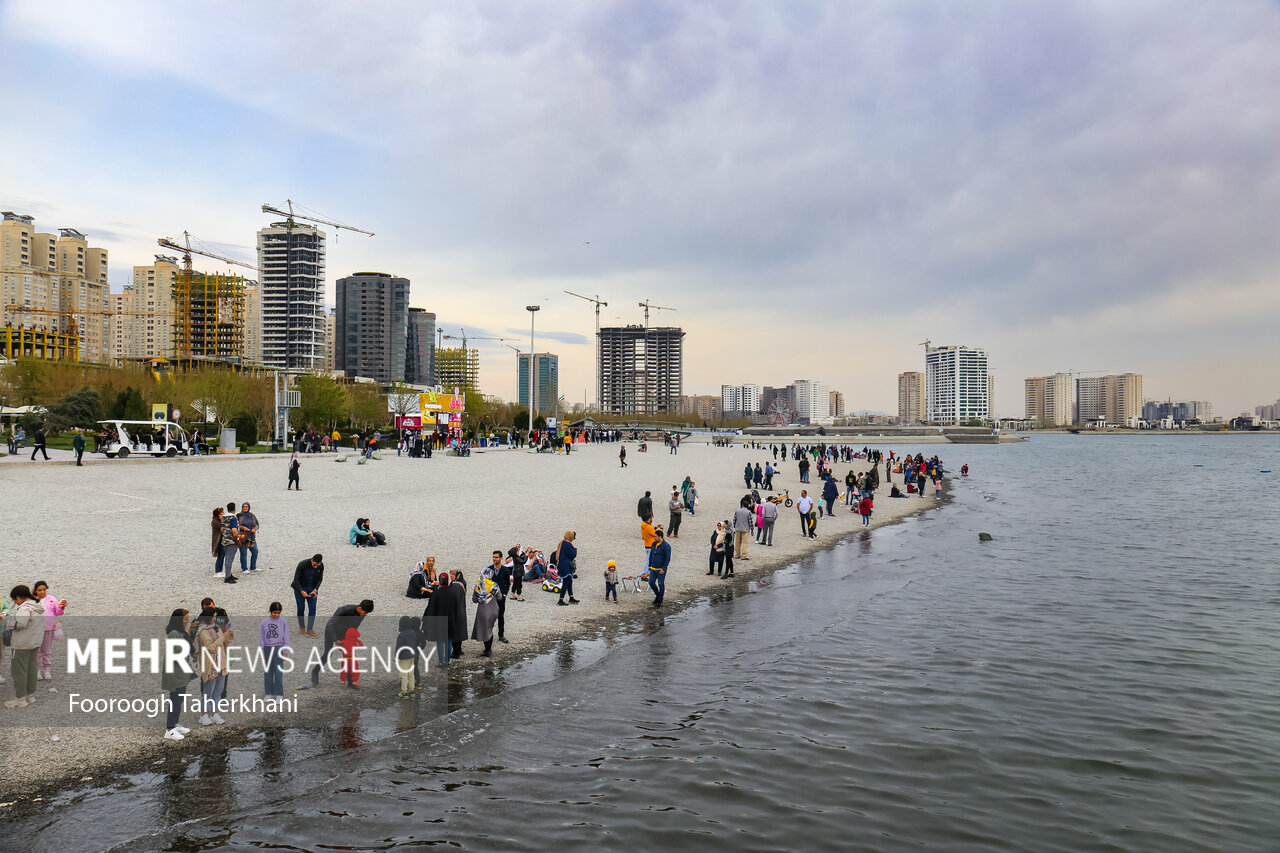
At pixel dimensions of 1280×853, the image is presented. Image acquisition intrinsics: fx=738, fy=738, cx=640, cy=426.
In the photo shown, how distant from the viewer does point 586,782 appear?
893 cm

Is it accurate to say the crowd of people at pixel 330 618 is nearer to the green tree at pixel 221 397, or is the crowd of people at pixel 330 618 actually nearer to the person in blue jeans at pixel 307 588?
the person in blue jeans at pixel 307 588

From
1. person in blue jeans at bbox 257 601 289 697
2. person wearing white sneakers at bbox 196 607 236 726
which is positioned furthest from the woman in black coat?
person wearing white sneakers at bbox 196 607 236 726

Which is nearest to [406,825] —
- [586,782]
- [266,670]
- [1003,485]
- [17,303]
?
[586,782]

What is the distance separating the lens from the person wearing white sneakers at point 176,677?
8.90 meters

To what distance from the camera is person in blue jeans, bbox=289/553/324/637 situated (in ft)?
41.7

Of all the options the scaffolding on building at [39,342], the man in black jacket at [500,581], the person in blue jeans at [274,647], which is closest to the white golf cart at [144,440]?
the man in black jacket at [500,581]

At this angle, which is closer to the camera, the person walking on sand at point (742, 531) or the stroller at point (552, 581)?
the stroller at point (552, 581)

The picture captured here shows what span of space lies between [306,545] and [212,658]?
430 inches

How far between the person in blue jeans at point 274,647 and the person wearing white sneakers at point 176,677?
2.95 ft

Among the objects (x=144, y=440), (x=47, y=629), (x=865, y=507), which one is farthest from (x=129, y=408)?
(x=47, y=629)

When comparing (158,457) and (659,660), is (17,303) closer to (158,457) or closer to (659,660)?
(158,457)

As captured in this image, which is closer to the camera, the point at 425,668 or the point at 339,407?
the point at 425,668

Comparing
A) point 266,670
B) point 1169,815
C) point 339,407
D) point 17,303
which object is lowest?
point 1169,815

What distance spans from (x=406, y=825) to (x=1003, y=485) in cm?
6137
